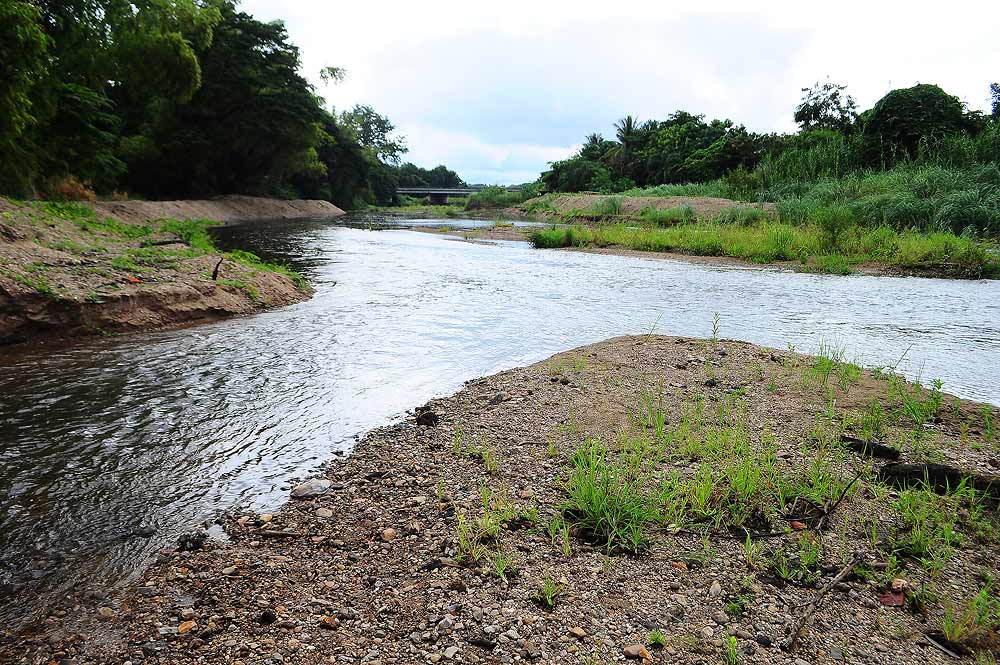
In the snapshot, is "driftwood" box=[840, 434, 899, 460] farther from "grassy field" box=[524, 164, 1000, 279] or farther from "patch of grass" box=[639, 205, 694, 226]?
"patch of grass" box=[639, 205, 694, 226]

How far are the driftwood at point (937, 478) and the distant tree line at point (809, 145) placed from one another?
26025mm

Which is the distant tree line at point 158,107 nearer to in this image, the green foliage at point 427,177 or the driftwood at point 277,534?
the driftwood at point 277,534

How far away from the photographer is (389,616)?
265cm

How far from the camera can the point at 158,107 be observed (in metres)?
34.6

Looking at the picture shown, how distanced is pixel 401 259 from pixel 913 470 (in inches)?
645

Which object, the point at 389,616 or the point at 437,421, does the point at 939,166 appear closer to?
the point at 437,421

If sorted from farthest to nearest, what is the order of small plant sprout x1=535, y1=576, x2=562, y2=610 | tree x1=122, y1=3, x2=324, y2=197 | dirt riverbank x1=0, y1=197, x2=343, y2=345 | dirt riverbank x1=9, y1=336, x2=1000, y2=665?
1. tree x1=122, y1=3, x2=324, y2=197
2. dirt riverbank x1=0, y1=197, x2=343, y2=345
3. small plant sprout x1=535, y1=576, x2=562, y2=610
4. dirt riverbank x1=9, y1=336, x2=1000, y2=665

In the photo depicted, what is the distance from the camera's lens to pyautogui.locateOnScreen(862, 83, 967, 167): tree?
91.0 feet

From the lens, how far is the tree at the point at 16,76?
11.9 meters

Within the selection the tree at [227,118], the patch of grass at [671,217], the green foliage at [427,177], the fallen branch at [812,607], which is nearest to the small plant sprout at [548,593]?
the fallen branch at [812,607]

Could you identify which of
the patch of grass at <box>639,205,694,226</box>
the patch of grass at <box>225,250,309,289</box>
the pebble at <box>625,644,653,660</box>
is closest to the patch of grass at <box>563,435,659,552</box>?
the pebble at <box>625,644,653,660</box>

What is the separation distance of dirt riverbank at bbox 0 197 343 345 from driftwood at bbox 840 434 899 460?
327 inches

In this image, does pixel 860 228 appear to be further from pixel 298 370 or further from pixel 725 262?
pixel 298 370

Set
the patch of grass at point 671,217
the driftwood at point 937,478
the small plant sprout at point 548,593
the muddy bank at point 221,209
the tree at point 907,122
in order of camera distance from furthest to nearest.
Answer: the tree at point 907,122 → the patch of grass at point 671,217 → the muddy bank at point 221,209 → the driftwood at point 937,478 → the small plant sprout at point 548,593
